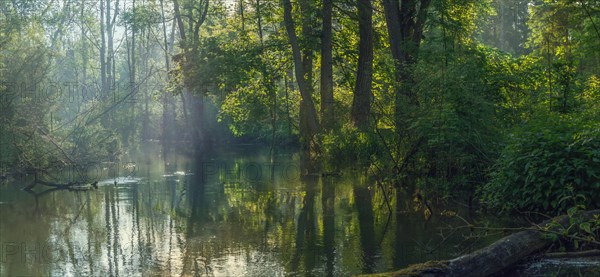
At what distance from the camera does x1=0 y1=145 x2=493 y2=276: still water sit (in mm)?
10367

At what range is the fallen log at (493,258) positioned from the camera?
8.15 meters

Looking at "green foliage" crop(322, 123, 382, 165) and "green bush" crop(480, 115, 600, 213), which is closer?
"green bush" crop(480, 115, 600, 213)

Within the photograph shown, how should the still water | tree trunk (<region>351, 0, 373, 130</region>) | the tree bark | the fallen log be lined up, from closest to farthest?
the fallen log < the still water < the tree bark < tree trunk (<region>351, 0, 373, 130</region>)

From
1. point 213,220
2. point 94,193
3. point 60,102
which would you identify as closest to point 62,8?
point 60,102

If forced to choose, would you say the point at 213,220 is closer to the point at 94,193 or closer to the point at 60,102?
the point at 94,193

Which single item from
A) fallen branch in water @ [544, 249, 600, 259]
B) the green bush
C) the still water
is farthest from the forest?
the still water

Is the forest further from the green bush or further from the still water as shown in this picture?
the still water

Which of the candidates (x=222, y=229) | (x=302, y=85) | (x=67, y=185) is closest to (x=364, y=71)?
(x=302, y=85)

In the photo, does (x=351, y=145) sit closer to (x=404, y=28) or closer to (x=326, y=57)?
(x=404, y=28)

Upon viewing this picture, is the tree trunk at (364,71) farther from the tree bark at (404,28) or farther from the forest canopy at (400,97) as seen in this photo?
the tree bark at (404,28)

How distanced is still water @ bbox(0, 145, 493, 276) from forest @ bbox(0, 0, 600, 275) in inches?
42.4

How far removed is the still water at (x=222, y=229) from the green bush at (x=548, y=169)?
1227mm

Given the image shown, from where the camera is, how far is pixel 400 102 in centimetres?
1532

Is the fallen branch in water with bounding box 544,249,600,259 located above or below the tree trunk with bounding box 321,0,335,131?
below
